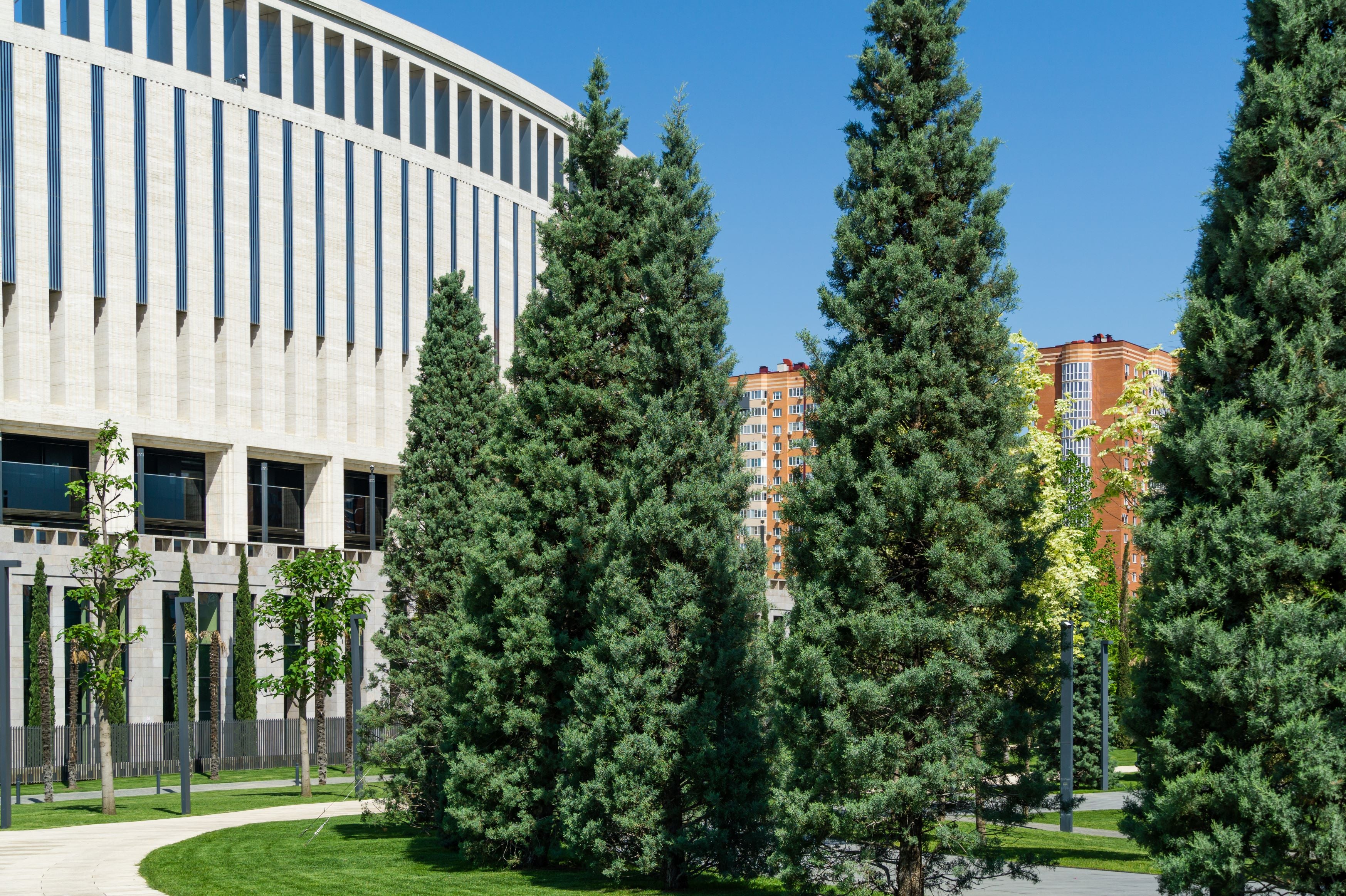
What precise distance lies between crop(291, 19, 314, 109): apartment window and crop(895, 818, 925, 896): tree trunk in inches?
1984

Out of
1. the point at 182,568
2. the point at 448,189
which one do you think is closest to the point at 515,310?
the point at 448,189

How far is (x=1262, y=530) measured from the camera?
34.0ft

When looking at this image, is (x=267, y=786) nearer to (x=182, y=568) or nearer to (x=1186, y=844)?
(x=182, y=568)

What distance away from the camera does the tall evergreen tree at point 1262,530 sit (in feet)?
33.1

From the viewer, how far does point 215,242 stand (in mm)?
50969

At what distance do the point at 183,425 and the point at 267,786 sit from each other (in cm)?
1630

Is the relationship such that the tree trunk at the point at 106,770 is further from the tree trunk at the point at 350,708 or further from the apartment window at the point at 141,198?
the apartment window at the point at 141,198

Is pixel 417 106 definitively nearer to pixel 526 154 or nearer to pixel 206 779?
pixel 526 154

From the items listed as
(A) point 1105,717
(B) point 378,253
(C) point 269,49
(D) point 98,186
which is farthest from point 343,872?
(C) point 269,49

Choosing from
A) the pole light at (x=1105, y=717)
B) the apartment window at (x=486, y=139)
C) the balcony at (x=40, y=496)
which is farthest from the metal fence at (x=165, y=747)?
the apartment window at (x=486, y=139)

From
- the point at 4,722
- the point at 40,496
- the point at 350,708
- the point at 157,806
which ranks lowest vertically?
the point at 350,708

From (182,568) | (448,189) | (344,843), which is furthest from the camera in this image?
(448,189)

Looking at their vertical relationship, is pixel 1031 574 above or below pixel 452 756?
above

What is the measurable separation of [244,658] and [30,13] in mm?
25076
